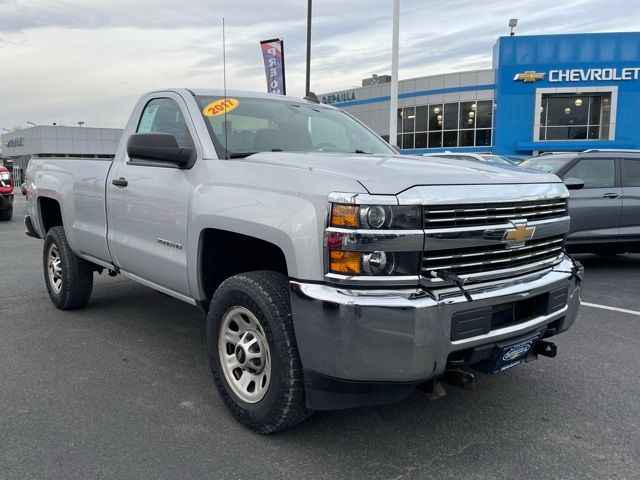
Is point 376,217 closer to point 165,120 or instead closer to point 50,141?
point 165,120

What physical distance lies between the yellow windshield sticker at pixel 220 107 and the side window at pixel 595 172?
5338 mm

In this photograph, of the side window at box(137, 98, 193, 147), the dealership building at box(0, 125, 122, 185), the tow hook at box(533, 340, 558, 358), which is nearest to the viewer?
the tow hook at box(533, 340, 558, 358)

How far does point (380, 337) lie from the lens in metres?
2.49

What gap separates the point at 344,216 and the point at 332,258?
200mm

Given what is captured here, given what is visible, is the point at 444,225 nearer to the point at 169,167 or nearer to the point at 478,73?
the point at 169,167

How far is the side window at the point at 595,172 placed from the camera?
7.68 metres

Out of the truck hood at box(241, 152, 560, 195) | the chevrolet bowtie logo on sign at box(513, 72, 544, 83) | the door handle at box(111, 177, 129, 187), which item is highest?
the chevrolet bowtie logo on sign at box(513, 72, 544, 83)

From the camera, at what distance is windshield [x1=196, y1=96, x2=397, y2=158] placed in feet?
12.3

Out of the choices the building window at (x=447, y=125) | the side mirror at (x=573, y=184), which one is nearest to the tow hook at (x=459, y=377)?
the side mirror at (x=573, y=184)

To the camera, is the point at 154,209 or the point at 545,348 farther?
the point at 154,209

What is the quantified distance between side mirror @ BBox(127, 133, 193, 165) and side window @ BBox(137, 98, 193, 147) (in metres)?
0.21

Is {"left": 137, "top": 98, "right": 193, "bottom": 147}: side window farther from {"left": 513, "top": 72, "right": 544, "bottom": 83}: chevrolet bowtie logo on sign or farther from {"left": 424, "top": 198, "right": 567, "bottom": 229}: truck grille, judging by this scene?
{"left": 513, "top": 72, "right": 544, "bottom": 83}: chevrolet bowtie logo on sign

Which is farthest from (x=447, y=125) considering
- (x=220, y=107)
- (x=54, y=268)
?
(x=220, y=107)

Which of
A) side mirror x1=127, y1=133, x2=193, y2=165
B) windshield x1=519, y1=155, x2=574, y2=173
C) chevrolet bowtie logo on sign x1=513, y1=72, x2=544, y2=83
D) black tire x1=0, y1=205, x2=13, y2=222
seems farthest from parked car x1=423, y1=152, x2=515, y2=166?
chevrolet bowtie logo on sign x1=513, y1=72, x2=544, y2=83
